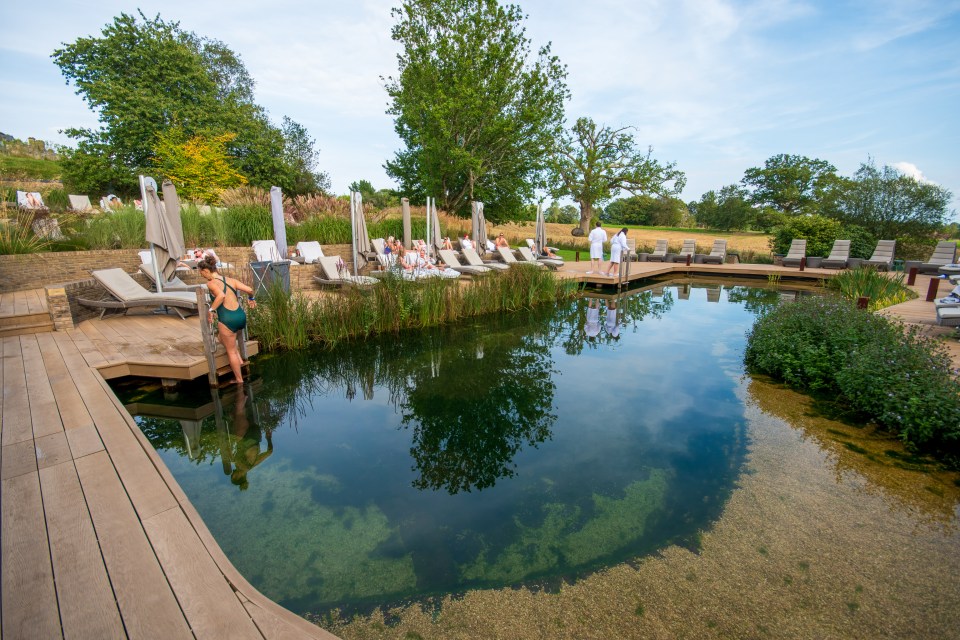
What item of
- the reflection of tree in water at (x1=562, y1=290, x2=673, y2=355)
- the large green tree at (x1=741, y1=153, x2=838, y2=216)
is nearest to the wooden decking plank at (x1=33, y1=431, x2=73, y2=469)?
the reflection of tree in water at (x1=562, y1=290, x2=673, y2=355)

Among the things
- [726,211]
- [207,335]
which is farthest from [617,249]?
[726,211]

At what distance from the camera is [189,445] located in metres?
3.46

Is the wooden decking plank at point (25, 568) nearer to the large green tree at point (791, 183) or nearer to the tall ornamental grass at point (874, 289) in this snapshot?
the tall ornamental grass at point (874, 289)

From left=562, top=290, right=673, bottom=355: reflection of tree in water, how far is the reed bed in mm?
1003

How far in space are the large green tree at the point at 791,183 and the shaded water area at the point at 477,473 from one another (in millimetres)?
41703

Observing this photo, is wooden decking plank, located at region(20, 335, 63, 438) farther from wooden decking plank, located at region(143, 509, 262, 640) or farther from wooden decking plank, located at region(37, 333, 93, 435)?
wooden decking plank, located at region(143, 509, 262, 640)

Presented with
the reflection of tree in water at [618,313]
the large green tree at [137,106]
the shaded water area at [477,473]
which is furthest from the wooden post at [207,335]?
the large green tree at [137,106]

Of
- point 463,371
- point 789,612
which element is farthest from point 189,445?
point 789,612

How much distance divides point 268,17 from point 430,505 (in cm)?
1593

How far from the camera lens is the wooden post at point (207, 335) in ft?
13.5

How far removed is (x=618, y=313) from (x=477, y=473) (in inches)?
245

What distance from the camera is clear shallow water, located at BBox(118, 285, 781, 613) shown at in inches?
91.8

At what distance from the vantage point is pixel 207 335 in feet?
13.7

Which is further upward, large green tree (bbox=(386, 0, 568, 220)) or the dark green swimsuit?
large green tree (bbox=(386, 0, 568, 220))
